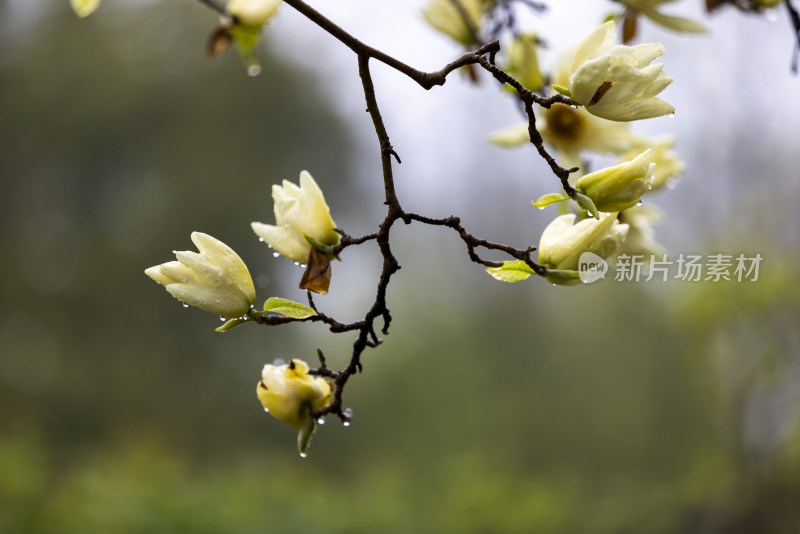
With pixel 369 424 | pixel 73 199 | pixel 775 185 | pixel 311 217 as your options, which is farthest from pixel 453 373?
pixel 311 217

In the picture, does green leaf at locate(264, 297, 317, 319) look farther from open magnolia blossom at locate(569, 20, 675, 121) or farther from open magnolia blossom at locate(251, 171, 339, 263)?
open magnolia blossom at locate(569, 20, 675, 121)

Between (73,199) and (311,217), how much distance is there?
14.9 ft

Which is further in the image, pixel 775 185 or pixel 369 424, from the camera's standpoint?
pixel 369 424

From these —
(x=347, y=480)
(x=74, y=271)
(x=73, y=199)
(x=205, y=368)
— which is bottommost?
(x=347, y=480)

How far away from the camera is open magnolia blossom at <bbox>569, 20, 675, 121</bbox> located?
0.97 ft

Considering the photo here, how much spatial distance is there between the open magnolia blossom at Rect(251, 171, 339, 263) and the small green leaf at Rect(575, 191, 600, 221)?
0.41ft

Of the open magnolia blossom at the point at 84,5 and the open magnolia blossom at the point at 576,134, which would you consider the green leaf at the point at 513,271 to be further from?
the open magnolia blossom at the point at 84,5

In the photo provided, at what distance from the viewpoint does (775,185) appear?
10.1 feet

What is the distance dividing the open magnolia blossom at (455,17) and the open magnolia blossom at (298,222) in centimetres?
26

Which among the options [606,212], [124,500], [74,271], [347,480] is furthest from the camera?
[74,271]

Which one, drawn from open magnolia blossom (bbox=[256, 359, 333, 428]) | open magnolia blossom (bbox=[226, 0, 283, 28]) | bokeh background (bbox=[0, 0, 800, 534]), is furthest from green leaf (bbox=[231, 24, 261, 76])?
bokeh background (bbox=[0, 0, 800, 534])

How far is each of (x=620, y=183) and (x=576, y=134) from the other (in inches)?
5.7

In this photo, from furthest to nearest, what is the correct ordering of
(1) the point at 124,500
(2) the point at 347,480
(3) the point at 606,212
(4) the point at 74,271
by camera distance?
(4) the point at 74,271 → (2) the point at 347,480 → (1) the point at 124,500 → (3) the point at 606,212

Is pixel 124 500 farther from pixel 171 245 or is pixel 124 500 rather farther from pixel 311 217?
pixel 171 245
